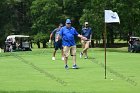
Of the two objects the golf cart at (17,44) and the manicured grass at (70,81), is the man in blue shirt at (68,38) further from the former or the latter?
the golf cart at (17,44)

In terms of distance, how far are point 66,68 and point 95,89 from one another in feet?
24.1

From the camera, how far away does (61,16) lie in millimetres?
74375

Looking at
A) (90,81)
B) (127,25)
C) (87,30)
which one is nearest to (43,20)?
(127,25)

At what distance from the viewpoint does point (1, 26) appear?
83.7 meters

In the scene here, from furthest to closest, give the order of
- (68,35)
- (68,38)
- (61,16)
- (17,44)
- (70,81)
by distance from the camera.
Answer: (61,16) < (17,44) < (68,38) < (68,35) < (70,81)

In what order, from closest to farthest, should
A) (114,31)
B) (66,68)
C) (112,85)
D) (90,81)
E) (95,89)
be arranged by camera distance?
1. (95,89)
2. (112,85)
3. (90,81)
4. (66,68)
5. (114,31)

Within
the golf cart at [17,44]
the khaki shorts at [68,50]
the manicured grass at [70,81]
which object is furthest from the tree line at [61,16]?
the manicured grass at [70,81]

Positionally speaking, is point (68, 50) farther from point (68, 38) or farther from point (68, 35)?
point (68, 35)

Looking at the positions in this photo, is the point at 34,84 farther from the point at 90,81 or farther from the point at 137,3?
the point at 137,3

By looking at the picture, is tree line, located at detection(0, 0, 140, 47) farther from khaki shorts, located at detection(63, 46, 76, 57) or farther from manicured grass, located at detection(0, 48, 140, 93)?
manicured grass, located at detection(0, 48, 140, 93)

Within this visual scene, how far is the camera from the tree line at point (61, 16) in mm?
54719

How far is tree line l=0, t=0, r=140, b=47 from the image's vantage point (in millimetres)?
54719

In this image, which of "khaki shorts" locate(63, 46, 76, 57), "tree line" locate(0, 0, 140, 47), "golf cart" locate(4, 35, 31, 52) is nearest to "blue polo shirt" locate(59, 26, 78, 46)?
"khaki shorts" locate(63, 46, 76, 57)

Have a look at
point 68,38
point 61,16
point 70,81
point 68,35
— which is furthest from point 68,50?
point 61,16
